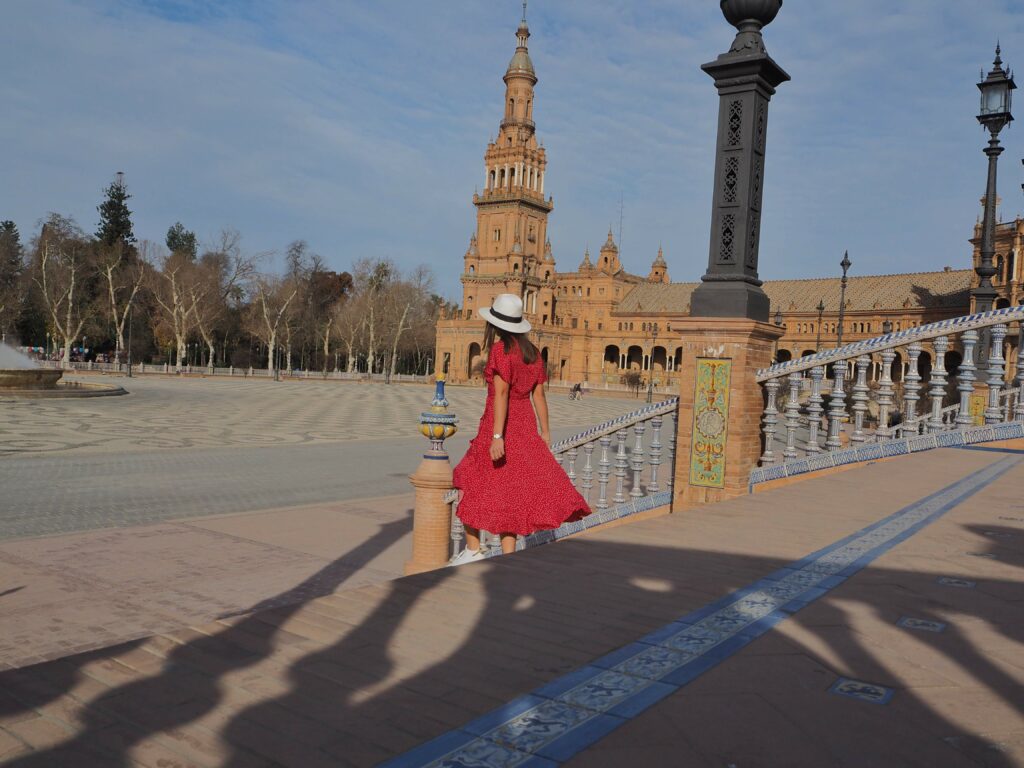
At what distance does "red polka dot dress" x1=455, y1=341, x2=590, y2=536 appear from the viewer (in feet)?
17.4

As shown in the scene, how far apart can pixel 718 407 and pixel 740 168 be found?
6.62ft

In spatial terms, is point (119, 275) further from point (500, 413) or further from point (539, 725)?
point (539, 725)

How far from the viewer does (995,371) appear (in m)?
7.25

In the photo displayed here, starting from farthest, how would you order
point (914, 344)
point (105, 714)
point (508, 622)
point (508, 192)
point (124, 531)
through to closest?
1. point (508, 192)
2. point (124, 531)
3. point (914, 344)
4. point (508, 622)
5. point (105, 714)

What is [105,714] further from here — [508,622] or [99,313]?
[99,313]

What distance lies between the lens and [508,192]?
86625 millimetres

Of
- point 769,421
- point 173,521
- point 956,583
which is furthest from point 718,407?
point 173,521

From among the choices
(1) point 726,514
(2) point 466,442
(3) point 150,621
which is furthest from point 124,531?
(2) point 466,442

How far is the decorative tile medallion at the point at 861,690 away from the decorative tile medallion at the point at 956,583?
1512 millimetres

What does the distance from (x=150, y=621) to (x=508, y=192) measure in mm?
83639

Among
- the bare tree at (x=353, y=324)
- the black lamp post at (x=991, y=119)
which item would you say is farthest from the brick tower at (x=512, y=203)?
the black lamp post at (x=991, y=119)

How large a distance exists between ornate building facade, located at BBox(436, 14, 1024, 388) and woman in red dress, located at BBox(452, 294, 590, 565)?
72043mm

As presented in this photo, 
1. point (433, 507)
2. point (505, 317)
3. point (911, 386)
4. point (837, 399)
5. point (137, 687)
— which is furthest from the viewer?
point (911, 386)

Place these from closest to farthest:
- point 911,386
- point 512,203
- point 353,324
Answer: point 911,386 → point 353,324 → point 512,203
